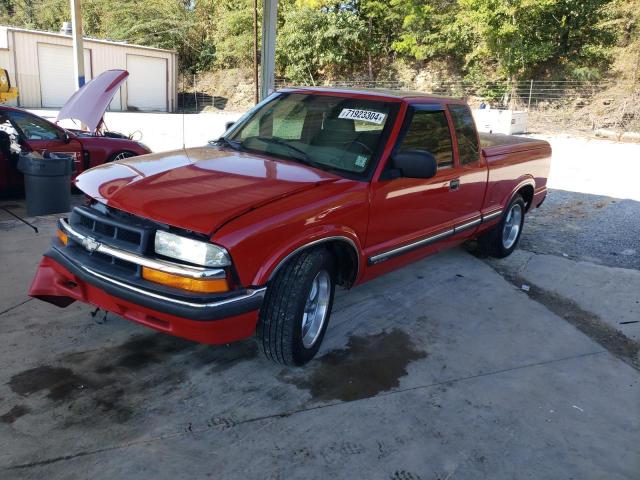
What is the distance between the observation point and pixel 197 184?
3.31 metres

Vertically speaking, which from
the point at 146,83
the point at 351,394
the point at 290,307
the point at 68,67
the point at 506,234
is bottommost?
the point at 351,394

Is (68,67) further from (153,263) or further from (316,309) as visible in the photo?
(153,263)

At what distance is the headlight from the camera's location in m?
2.87

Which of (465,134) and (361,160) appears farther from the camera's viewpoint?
(465,134)

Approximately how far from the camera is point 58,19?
53.9 meters

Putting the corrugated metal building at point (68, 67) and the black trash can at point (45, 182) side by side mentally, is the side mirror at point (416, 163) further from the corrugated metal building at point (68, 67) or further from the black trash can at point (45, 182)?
the corrugated metal building at point (68, 67)

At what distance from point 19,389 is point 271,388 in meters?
1.45

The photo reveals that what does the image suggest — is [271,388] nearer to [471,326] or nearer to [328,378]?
[328,378]

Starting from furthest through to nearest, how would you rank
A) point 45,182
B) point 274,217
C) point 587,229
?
point 587,229 → point 45,182 → point 274,217

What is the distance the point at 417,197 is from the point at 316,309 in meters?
1.26

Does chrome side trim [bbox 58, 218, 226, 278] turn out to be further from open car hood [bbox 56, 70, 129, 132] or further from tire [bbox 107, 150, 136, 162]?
tire [bbox 107, 150, 136, 162]

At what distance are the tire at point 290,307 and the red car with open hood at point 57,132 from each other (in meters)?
4.93

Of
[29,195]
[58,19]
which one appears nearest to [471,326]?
[29,195]

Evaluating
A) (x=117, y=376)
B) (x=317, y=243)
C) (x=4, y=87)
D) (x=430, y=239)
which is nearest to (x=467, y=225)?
(x=430, y=239)
